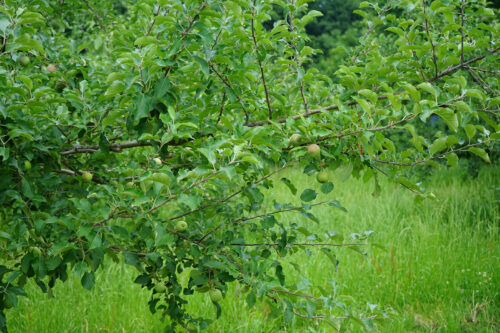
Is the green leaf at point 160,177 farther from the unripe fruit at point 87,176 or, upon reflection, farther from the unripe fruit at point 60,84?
the unripe fruit at point 60,84

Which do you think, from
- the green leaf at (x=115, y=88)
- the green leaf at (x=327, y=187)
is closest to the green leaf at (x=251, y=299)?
the green leaf at (x=327, y=187)

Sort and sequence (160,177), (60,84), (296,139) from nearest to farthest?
(160,177), (296,139), (60,84)

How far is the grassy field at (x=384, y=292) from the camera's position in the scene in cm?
237

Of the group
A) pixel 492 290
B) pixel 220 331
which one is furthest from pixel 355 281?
pixel 220 331

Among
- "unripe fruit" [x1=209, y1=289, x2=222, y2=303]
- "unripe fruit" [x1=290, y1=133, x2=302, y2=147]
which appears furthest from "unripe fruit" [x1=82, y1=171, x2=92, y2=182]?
"unripe fruit" [x1=290, y1=133, x2=302, y2=147]

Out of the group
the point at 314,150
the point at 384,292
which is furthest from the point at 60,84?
the point at 384,292

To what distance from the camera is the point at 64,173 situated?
5.24 ft

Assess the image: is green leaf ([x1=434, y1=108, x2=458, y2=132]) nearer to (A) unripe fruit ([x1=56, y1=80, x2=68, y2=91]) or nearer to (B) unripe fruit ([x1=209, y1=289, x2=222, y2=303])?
(B) unripe fruit ([x1=209, y1=289, x2=222, y2=303])

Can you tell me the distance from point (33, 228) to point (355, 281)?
7.00 ft

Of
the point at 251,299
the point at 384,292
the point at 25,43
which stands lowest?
the point at 384,292

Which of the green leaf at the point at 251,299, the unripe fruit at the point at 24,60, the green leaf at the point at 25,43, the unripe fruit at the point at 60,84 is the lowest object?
the green leaf at the point at 251,299

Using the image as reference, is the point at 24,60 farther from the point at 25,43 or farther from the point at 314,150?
the point at 314,150

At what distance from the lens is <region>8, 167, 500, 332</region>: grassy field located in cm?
237

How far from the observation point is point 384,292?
279 cm
